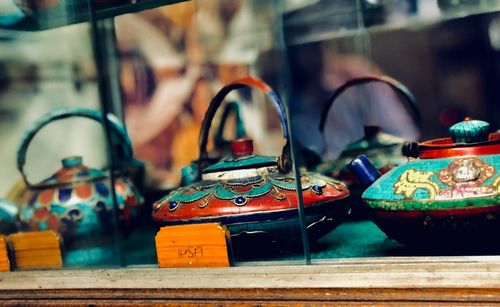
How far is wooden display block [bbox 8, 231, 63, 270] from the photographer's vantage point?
4.22 feet

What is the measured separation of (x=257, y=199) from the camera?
115 cm

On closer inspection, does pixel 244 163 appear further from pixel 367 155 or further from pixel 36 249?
pixel 36 249

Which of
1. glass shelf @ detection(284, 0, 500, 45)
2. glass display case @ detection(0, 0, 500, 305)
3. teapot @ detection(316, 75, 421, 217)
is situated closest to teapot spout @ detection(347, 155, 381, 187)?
glass display case @ detection(0, 0, 500, 305)

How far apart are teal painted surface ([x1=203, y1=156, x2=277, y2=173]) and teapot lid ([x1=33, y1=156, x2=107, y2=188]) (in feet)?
1.22

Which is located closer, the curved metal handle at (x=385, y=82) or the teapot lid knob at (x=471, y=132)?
the teapot lid knob at (x=471, y=132)

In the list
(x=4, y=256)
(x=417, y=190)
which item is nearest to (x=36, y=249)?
(x=4, y=256)

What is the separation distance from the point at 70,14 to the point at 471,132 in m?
1.06

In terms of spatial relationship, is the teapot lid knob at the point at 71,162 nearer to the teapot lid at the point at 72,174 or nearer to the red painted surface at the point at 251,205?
the teapot lid at the point at 72,174

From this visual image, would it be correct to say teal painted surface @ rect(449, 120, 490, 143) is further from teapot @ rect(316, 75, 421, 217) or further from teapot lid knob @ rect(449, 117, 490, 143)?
teapot @ rect(316, 75, 421, 217)

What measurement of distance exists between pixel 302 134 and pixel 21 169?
1.01 meters

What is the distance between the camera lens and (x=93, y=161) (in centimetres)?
165

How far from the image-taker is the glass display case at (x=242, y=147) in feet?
3.28

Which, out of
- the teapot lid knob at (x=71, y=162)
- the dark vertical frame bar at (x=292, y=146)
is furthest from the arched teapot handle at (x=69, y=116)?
the dark vertical frame bar at (x=292, y=146)

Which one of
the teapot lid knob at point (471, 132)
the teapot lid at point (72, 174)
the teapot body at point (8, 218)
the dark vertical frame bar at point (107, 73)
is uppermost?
the dark vertical frame bar at point (107, 73)
